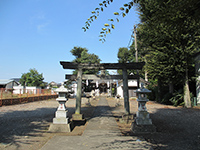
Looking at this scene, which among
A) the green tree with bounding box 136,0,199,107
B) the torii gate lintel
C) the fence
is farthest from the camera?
the fence

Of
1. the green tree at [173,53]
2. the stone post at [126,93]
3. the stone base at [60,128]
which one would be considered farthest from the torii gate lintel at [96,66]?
the green tree at [173,53]

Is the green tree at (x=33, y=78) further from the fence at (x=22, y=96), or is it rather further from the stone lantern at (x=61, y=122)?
the stone lantern at (x=61, y=122)

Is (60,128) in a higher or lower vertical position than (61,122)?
lower

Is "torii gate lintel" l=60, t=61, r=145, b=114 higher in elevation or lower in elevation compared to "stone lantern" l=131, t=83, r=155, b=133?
higher

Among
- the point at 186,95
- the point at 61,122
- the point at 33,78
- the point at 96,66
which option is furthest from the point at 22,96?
the point at 33,78

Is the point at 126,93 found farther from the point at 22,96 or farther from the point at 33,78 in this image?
the point at 33,78

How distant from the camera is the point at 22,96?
1761cm

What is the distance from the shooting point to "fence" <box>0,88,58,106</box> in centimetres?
1422

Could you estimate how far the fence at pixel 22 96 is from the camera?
1422 centimetres

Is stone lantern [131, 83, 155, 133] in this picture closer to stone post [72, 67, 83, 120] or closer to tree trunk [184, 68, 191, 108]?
stone post [72, 67, 83, 120]

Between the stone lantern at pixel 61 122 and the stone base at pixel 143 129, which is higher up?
the stone lantern at pixel 61 122

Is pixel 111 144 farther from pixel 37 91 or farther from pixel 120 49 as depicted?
pixel 120 49

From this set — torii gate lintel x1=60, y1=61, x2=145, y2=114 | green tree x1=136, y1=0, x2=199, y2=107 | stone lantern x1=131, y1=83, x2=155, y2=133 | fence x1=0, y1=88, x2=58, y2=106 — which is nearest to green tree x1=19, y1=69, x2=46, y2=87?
fence x1=0, y1=88, x2=58, y2=106

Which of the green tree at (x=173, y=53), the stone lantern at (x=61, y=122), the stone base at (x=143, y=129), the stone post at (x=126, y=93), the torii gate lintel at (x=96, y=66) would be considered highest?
the green tree at (x=173, y=53)
